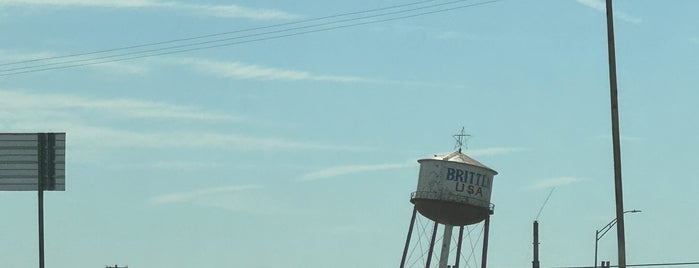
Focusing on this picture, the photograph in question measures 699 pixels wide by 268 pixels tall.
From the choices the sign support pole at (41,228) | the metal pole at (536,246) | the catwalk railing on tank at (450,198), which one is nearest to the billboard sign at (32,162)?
the sign support pole at (41,228)

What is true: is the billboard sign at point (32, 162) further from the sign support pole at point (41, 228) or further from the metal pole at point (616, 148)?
the metal pole at point (616, 148)

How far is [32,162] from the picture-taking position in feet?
217

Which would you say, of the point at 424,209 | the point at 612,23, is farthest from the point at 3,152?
the point at 612,23

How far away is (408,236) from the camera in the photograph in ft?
270

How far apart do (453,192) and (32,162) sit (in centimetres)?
2233

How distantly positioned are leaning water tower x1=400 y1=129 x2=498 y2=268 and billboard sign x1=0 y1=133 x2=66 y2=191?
2073 centimetres

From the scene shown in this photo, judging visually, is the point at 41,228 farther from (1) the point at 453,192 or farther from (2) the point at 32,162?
(1) the point at 453,192

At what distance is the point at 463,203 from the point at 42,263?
73.3ft

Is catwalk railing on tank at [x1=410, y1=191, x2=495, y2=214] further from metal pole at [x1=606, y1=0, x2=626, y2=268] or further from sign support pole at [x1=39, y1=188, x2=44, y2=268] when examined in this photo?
metal pole at [x1=606, y1=0, x2=626, y2=268]

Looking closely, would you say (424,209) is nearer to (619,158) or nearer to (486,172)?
(486,172)

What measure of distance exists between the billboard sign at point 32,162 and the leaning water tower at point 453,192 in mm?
20734

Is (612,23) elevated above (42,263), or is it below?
above

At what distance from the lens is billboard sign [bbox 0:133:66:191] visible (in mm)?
65625

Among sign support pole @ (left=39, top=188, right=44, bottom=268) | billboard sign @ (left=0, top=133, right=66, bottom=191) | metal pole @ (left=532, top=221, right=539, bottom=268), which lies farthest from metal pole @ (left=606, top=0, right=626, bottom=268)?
metal pole @ (left=532, top=221, right=539, bottom=268)
